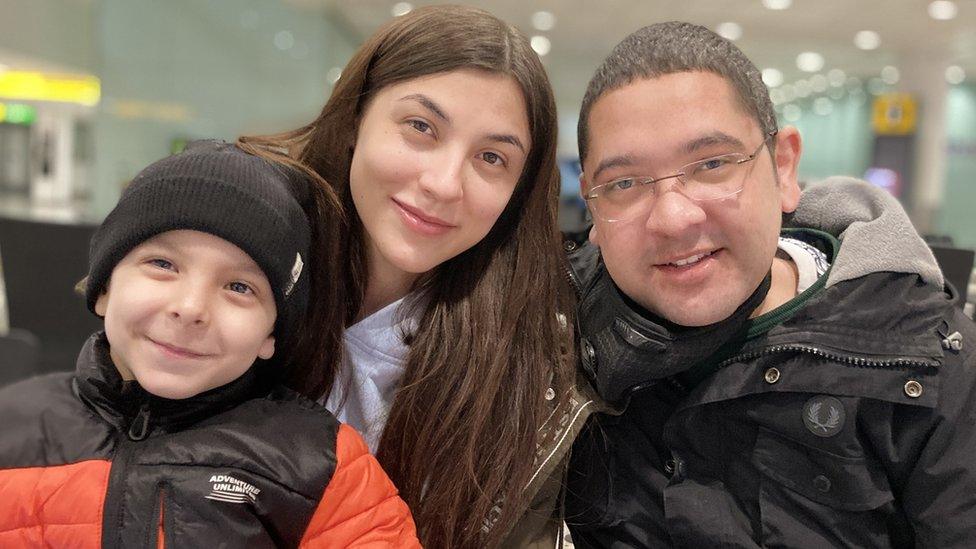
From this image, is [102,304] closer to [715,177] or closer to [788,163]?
[715,177]

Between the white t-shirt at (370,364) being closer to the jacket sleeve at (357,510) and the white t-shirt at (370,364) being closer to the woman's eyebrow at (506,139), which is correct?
the jacket sleeve at (357,510)

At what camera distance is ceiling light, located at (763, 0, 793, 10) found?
8953 mm

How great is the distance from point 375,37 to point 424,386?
0.76 m

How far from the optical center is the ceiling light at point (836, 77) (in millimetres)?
13297

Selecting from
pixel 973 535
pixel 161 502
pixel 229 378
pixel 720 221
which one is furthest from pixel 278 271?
pixel 973 535

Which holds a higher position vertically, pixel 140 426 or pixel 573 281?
pixel 573 281

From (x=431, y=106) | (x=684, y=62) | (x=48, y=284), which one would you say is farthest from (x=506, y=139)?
(x=48, y=284)

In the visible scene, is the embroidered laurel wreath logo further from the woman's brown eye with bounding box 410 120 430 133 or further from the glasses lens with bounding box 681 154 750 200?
the woman's brown eye with bounding box 410 120 430 133

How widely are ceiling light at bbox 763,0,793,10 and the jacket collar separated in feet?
30.2

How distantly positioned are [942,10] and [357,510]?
1042 centimetres

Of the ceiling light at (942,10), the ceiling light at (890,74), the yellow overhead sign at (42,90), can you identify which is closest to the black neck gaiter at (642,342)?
the ceiling light at (942,10)

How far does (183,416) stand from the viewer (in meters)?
1.32

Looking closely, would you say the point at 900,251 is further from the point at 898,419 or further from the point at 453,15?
the point at 453,15

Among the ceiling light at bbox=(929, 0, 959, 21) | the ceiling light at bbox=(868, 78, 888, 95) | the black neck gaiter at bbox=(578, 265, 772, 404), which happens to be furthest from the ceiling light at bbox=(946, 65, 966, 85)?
the black neck gaiter at bbox=(578, 265, 772, 404)
